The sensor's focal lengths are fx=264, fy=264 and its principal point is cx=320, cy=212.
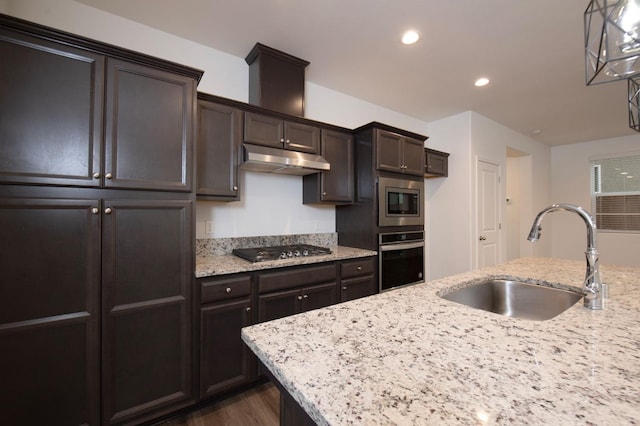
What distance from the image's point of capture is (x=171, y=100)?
64.9 inches

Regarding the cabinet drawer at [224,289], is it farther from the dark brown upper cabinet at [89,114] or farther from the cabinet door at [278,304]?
the dark brown upper cabinet at [89,114]

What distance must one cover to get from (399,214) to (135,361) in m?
2.53

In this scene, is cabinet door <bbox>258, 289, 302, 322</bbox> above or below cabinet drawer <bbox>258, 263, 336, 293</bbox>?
below

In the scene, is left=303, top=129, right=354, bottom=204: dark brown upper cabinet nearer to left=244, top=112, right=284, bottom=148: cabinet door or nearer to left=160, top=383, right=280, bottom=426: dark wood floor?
left=244, top=112, right=284, bottom=148: cabinet door

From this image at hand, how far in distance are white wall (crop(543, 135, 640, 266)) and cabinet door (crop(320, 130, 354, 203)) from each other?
4.97 m

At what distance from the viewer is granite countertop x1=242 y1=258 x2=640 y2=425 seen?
0.46 meters

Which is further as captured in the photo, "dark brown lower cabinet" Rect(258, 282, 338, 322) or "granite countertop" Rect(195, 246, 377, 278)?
"dark brown lower cabinet" Rect(258, 282, 338, 322)

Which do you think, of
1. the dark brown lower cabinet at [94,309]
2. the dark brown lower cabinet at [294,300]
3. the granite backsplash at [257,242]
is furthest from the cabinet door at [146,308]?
the granite backsplash at [257,242]

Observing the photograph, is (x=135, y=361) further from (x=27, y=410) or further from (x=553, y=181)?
(x=553, y=181)

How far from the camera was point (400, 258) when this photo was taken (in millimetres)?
2883

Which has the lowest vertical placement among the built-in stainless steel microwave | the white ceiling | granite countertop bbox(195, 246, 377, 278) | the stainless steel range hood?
granite countertop bbox(195, 246, 377, 278)

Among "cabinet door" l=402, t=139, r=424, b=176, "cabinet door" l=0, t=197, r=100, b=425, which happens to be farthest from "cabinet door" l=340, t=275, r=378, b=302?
"cabinet door" l=0, t=197, r=100, b=425

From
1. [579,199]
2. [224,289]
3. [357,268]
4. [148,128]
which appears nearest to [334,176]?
[357,268]

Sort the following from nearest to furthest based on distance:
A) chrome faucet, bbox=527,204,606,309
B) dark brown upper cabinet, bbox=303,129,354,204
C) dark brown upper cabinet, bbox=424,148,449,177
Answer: chrome faucet, bbox=527,204,606,309, dark brown upper cabinet, bbox=303,129,354,204, dark brown upper cabinet, bbox=424,148,449,177
